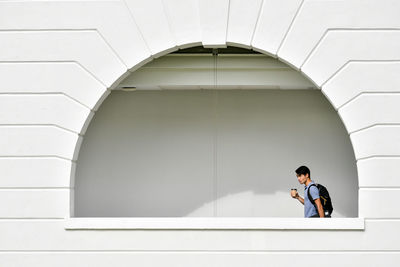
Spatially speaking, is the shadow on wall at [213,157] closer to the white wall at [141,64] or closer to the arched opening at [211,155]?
the arched opening at [211,155]

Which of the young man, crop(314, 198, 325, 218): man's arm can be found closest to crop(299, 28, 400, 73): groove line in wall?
the young man

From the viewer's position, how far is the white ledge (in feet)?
23.1

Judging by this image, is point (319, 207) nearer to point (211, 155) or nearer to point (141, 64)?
point (211, 155)

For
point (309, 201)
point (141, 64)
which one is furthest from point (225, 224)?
point (141, 64)

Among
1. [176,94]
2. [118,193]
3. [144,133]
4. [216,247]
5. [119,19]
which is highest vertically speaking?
[119,19]

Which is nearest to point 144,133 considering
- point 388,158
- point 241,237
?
point 241,237

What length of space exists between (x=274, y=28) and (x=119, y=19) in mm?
1800

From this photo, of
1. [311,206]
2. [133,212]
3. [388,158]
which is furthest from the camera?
[133,212]

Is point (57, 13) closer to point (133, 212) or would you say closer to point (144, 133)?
point (144, 133)

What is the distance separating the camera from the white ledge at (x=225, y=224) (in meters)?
7.05

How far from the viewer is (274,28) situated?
24.0 feet

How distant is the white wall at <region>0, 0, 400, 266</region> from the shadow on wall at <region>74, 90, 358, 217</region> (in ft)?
6.69

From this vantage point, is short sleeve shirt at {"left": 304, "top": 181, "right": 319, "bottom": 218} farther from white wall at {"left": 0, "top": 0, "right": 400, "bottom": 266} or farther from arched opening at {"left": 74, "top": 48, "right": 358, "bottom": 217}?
arched opening at {"left": 74, "top": 48, "right": 358, "bottom": 217}

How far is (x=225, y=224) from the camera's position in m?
7.12
